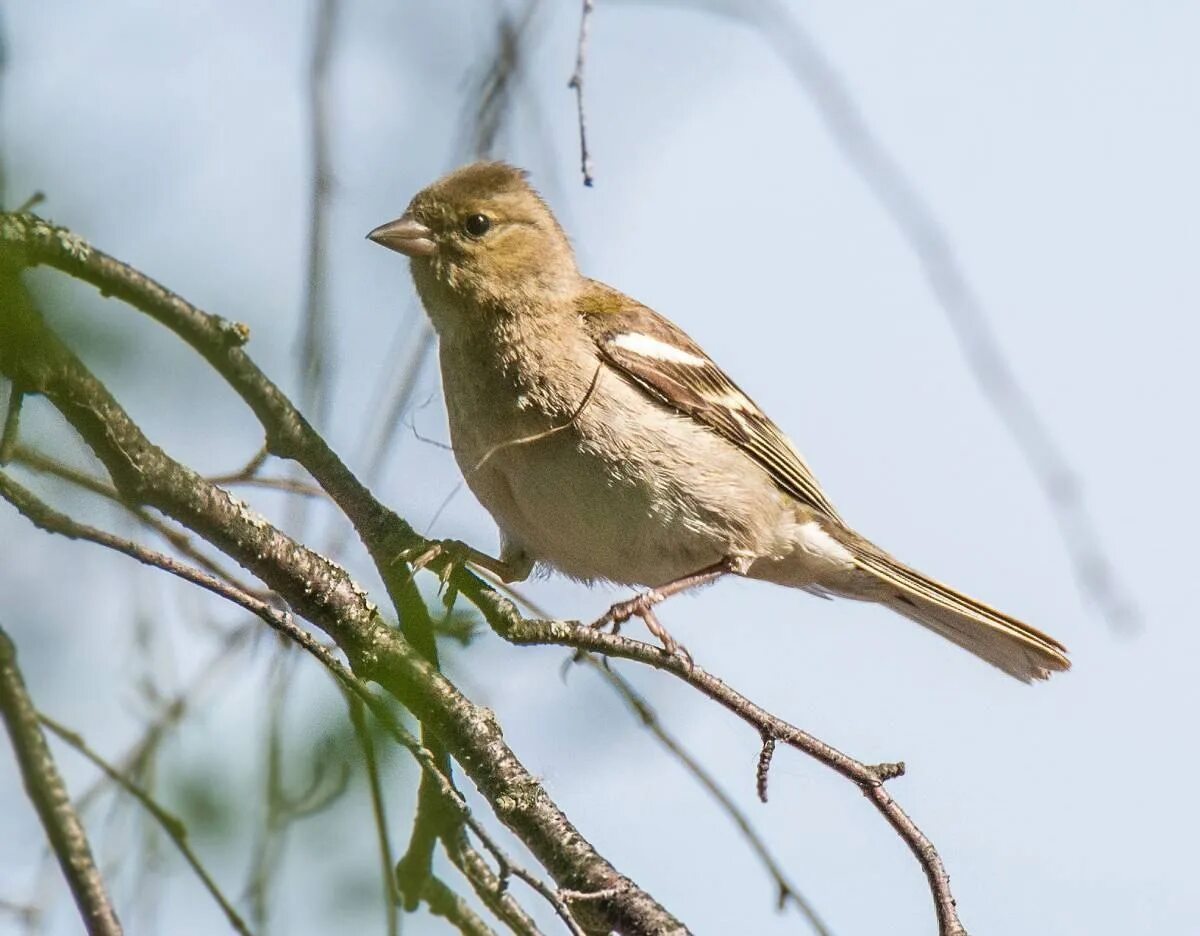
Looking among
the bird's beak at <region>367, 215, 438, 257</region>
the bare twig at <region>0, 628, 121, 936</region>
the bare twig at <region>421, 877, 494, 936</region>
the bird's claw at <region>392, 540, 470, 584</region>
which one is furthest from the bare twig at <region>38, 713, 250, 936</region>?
the bird's beak at <region>367, 215, 438, 257</region>

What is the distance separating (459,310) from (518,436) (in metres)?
0.68

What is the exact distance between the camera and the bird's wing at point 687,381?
5293 millimetres

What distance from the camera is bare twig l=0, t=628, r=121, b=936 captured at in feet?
6.00

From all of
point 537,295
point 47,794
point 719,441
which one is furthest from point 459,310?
point 47,794

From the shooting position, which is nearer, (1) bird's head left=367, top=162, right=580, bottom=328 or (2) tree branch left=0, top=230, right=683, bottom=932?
(2) tree branch left=0, top=230, right=683, bottom=932

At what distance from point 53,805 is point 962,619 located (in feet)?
14.3

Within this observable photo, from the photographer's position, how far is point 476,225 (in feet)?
17.5

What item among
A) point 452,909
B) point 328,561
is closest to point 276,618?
point 328,561

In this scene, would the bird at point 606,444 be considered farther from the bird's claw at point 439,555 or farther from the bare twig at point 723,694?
the bare twig at point 723,694

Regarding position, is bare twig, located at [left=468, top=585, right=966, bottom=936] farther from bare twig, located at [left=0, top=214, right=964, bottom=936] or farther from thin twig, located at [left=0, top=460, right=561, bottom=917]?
thin twig, located at [left=0, top=460, right=561, bottom=917]

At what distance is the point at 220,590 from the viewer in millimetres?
2520

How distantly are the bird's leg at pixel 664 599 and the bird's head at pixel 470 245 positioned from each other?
1192mm

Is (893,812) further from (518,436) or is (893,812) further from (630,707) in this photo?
(518,436)

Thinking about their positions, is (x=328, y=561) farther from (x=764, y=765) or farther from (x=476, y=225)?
(x=476, y=225)
